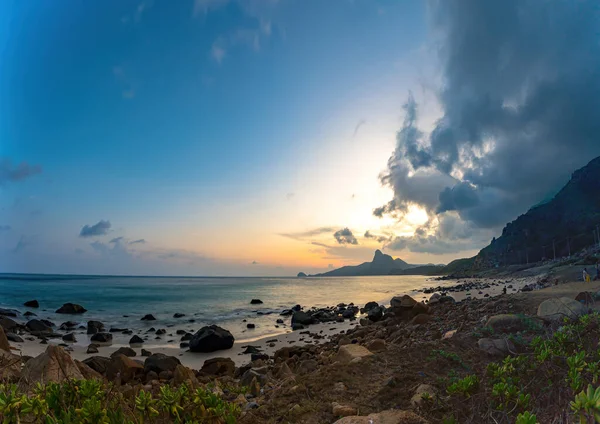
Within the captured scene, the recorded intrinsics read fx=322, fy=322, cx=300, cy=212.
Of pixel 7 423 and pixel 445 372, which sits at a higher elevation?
pixel 7 423

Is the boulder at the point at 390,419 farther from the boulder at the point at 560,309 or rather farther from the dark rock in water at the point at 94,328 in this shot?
the dark rock in water at the point at 94,328

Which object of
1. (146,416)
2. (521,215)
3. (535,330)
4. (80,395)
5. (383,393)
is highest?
(521,215)

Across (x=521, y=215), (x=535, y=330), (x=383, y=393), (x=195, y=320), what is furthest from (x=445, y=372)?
(x=521, y=215)

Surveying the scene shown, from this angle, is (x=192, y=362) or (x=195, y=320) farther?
(x=195, y=320)

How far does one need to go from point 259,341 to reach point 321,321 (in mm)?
6960

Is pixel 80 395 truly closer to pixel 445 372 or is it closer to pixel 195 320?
pixel 445 372

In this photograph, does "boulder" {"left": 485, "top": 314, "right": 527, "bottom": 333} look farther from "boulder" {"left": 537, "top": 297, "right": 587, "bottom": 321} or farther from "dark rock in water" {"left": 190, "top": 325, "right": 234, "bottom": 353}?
"dark rock in water" {"left": 190, "top": 325, "right": 234, "bottom": 353}

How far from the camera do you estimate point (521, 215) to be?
10631 centimetres

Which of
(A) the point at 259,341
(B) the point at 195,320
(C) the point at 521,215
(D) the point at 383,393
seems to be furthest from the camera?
(C) the point at 521,215

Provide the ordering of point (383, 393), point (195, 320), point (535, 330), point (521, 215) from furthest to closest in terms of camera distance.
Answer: point (521, 215), point (195, 320), point (535, 330), point (383, 393)

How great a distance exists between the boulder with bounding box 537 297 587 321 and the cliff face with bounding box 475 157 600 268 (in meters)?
89.4

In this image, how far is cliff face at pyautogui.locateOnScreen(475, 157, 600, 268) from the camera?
260 ft

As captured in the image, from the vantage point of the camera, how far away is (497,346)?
18.8 ft

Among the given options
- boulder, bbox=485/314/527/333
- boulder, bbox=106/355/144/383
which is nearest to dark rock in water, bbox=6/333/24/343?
boulder, bbox=106/355/144/383
